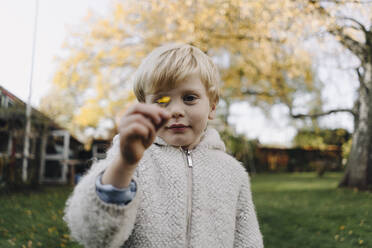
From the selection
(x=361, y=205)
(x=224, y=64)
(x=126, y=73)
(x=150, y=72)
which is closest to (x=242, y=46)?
(x=224, y=64)

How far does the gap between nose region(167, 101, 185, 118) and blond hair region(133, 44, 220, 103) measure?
0.07 metres

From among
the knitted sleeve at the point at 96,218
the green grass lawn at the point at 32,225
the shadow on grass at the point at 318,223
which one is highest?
the knitted sleeve at the point at 96,218

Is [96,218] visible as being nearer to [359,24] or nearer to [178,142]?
[178,142]

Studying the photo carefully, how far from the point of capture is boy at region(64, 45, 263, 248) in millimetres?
972

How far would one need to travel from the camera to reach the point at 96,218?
0.95 meters

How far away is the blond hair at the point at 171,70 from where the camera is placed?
4.38ft

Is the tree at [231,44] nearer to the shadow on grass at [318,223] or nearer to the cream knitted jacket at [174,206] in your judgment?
the shadow on grass at [318,223]

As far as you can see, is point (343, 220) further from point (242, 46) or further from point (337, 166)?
point (337, 166)

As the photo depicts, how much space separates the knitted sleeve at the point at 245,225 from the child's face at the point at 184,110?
39 cm

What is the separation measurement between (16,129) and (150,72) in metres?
8.17

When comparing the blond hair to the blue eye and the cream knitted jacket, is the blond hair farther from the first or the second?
the cream knitted jacket

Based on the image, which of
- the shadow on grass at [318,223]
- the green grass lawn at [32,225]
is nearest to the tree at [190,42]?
the shadow on grass at [318,223]

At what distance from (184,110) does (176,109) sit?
4cm

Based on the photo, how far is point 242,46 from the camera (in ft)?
32.5
